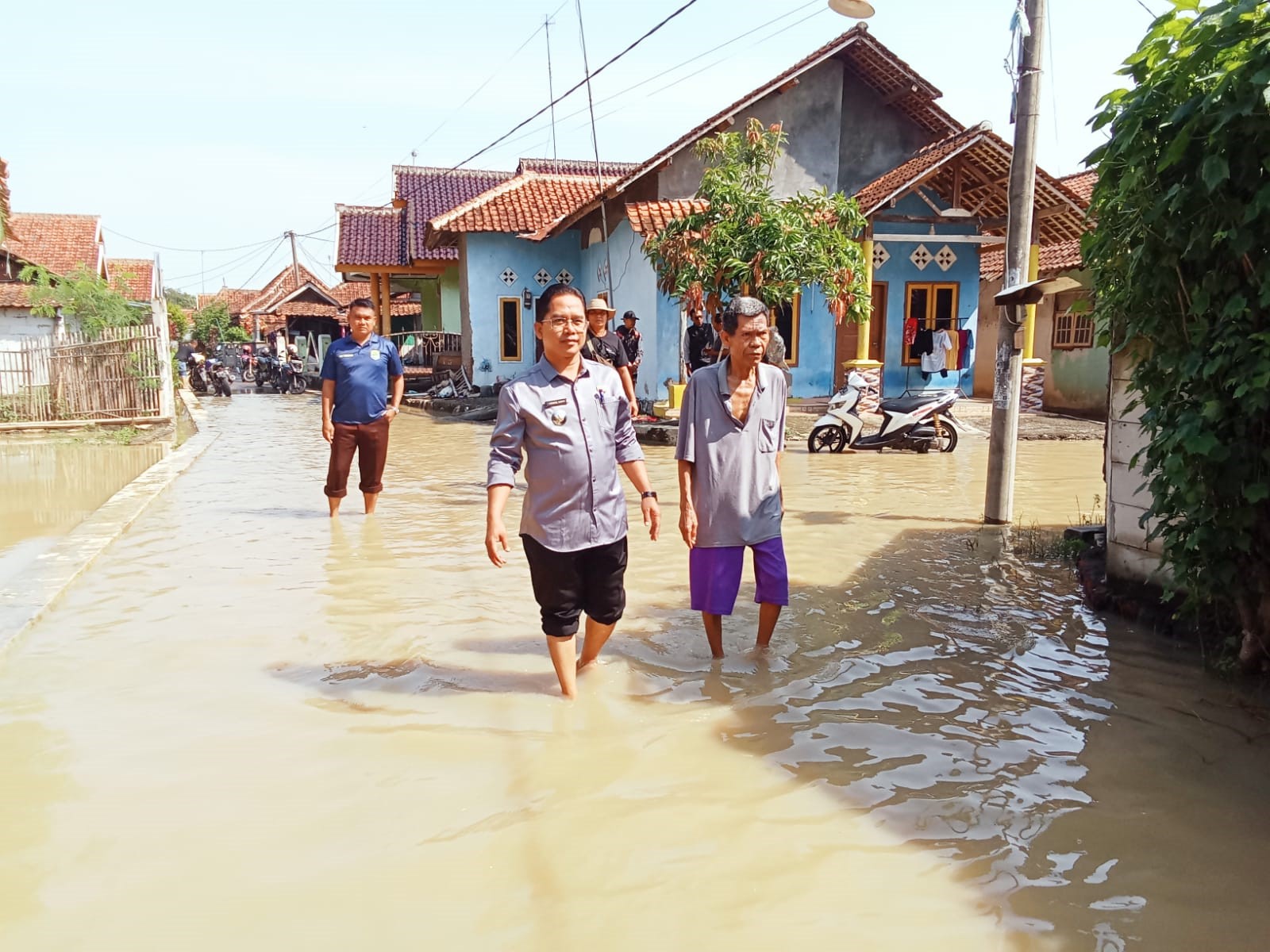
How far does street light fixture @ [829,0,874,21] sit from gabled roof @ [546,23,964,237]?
7459mm

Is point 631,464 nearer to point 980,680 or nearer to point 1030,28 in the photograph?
point 980,680

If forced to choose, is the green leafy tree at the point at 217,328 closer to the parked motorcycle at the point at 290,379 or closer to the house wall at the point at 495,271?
the parked motorcycle at the point at 290,379

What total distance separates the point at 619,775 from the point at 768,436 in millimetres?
1688

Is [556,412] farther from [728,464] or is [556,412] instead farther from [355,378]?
[355,378]

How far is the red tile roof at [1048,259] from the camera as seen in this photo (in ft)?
53.6

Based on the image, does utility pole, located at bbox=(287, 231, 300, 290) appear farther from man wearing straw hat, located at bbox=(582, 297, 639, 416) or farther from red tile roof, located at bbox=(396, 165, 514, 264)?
man wearing straw hat, located at bbox=(582, 297, 639, 416)

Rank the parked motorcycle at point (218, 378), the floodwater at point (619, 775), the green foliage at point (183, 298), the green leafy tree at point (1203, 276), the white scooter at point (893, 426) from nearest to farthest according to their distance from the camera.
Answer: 1. the floodwater at point (619, 775)
2. the green leafy tree at point (1203, 276)
3. the white scooter at point (893, 426)
4. the parked motorcycle at point (218, 378)
5. the green foliage at point (183, 298)

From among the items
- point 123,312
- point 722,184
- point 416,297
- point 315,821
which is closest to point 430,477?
point 722,184

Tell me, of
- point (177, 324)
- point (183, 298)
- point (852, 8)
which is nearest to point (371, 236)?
point (852, 8)

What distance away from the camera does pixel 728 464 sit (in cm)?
415

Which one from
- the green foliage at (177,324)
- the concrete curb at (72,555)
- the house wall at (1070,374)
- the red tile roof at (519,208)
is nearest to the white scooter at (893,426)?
the house wall at (1070,374)

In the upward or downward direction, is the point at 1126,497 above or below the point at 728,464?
below

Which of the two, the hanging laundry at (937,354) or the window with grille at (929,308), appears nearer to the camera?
the hanging laundry at (937,354)

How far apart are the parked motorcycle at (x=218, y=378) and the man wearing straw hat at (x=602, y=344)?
2202 cm
